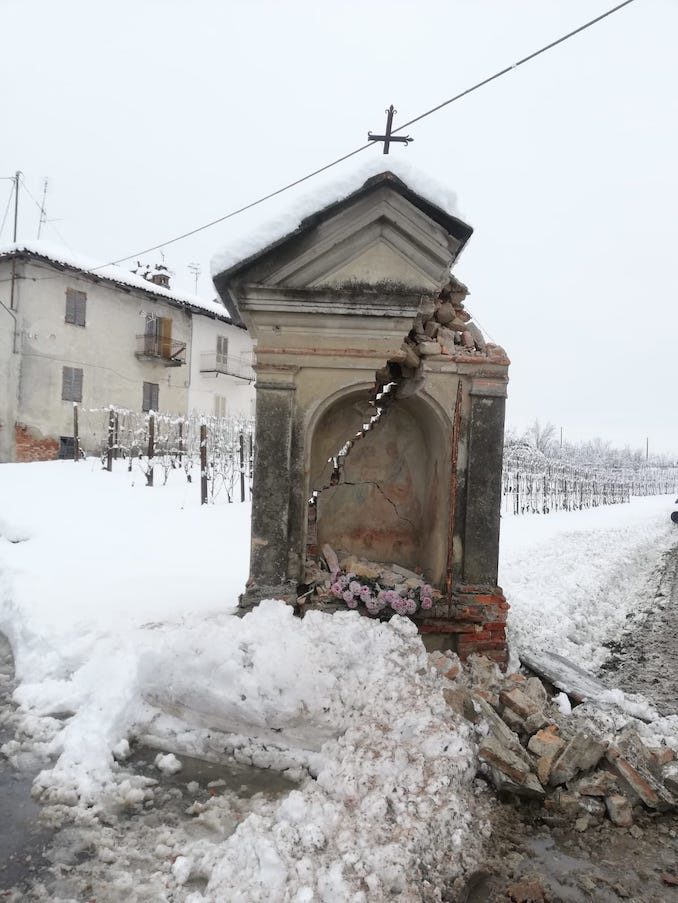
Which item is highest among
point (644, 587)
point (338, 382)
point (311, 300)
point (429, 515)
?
point (311, 300)

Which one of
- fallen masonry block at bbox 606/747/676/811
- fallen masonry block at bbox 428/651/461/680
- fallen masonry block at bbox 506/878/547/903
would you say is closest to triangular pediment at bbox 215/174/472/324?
fallen masonry block at bbox 428/651/461/680

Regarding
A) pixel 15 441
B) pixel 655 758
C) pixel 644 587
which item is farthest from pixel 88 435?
pixel 655 758

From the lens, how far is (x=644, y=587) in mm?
12266

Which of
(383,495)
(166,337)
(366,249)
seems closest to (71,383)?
(166,337)

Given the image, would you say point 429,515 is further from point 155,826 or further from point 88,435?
point 88,435

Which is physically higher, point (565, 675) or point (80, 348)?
point (80, 348)

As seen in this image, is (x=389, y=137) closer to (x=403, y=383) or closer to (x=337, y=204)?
(x=337, y=204)

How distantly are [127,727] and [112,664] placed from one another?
619 mm

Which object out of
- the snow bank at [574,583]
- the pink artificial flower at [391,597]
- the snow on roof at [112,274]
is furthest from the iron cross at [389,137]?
the snow on roof at [112,274]

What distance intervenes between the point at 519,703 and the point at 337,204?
14.2ft

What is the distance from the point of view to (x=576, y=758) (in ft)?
12.7

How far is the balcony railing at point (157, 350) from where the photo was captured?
27875 millimetres

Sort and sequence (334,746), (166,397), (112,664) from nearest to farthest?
(334,746) < (112,664) < (166,397)

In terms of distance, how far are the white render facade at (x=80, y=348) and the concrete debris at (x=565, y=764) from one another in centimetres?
2384
